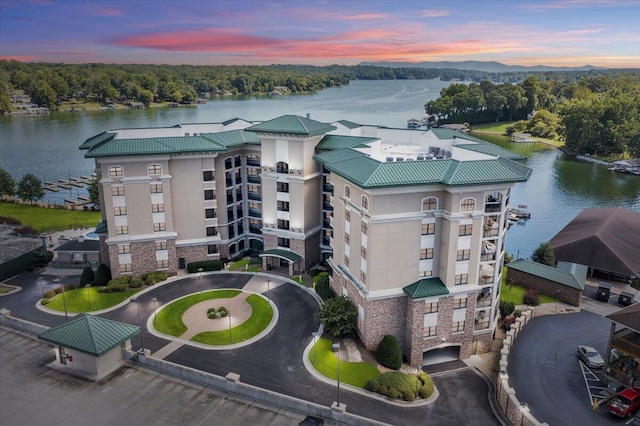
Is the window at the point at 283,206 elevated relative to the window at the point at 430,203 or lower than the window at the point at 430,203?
lower

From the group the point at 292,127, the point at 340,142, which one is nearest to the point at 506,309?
the point at 340,142

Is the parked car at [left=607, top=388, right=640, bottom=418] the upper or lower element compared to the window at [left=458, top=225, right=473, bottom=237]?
lower

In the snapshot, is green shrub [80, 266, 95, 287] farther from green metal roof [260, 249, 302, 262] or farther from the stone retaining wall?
the stone retaining wall

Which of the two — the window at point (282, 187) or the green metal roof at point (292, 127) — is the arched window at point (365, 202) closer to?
the green metal roof at point (292, 127)

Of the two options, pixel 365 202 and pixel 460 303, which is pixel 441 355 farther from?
pixel 365 202

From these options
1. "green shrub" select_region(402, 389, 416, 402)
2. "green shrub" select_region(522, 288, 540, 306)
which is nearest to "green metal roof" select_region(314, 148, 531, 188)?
"green shrub" select_region(402, 389, 416, 402)

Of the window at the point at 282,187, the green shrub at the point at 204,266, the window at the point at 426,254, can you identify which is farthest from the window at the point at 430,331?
the green shrub at the point at 204,266

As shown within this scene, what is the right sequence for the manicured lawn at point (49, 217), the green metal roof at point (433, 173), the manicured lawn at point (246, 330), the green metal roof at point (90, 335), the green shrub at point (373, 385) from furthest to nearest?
the manicured lawn at point (49, 217)
the manicured lawn at point (246, 330)
the green metal roof at point (433, 173)
the green shrub at point (373, 385)
the green metal roof at point (90, 335)
